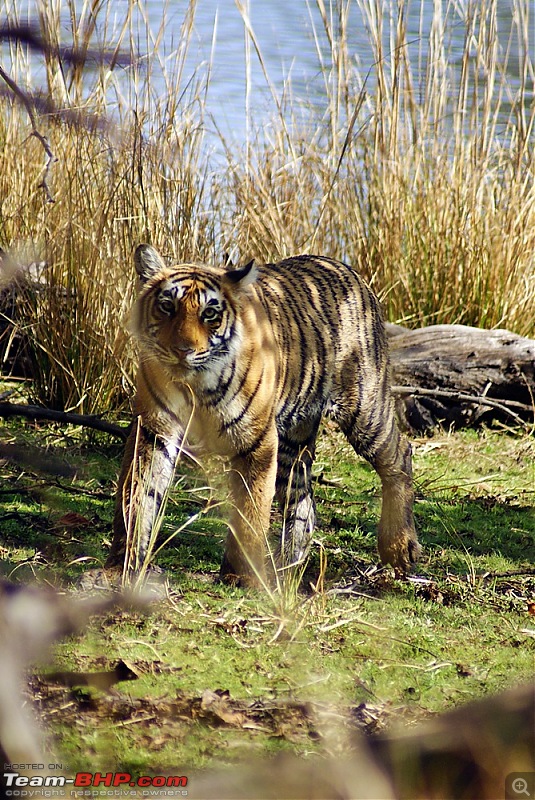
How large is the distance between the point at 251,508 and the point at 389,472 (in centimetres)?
88

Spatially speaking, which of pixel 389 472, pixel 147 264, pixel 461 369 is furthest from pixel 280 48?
pixel 147 264

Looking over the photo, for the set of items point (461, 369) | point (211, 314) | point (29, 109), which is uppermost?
point (29, 109)

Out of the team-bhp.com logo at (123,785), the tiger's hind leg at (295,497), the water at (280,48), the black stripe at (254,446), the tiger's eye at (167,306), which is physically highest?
the water at (280,48)

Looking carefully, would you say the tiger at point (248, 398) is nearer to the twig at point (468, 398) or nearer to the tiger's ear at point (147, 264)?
the tiger's ear at point (147, 264)

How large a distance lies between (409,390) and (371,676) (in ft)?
9.49

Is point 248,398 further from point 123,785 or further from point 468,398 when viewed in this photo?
point 468,398

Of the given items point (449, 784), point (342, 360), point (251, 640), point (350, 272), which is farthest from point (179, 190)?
point (449, 784)

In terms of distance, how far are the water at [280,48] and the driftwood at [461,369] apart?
1855mm

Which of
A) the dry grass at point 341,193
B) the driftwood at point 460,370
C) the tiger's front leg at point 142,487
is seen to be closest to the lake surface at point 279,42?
the dry grass at point 341,193

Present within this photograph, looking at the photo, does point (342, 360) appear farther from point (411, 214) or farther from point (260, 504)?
point (411, 214)

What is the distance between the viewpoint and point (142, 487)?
3.47 m

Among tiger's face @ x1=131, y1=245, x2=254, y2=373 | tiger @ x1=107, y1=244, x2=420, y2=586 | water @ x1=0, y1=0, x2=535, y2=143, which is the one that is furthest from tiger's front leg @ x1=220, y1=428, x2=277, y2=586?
water @ x1=0, y1=0, x2=535, y2=143

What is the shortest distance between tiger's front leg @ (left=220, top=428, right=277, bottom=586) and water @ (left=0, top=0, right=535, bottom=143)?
2542mm

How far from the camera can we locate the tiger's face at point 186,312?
348 cm
